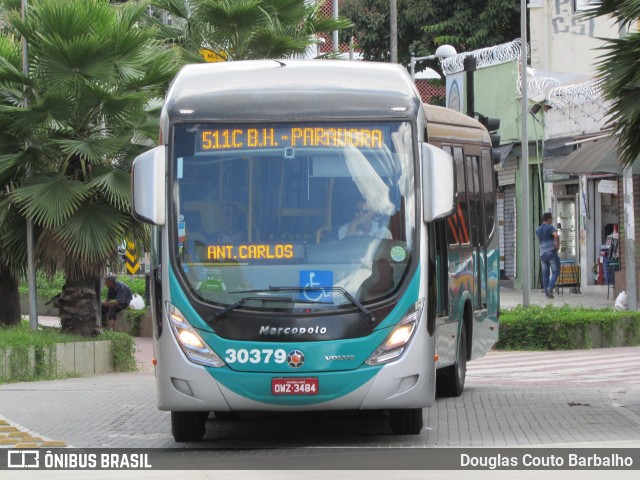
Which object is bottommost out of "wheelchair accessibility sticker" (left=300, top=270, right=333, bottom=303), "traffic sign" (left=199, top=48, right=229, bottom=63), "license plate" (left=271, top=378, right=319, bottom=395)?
"license plate" (left=271, top=378, right=319, bottom=395)

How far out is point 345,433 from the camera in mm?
13078

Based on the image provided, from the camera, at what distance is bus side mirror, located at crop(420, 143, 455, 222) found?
1171 centimetres

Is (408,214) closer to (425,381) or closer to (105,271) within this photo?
(425,381)

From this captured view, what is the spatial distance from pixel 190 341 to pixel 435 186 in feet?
7.55

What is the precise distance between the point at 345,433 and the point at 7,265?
28.7 ft

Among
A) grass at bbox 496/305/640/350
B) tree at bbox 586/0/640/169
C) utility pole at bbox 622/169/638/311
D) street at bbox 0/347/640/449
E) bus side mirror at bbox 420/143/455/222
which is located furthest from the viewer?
utility pole at bbox 622/169/638/311

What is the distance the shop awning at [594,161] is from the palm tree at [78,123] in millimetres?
9750

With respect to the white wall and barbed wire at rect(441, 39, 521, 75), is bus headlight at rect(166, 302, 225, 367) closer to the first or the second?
barbed wire at rect(441, 39, 521, 75)

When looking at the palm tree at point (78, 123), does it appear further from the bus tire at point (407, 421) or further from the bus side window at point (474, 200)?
the bus tire at point (407, 421)

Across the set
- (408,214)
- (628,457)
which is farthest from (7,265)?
(628,457)

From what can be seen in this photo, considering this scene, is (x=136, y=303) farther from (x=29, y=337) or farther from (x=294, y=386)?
(x=294, y=386)

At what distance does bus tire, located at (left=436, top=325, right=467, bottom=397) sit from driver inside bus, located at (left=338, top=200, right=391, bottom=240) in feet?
14.5

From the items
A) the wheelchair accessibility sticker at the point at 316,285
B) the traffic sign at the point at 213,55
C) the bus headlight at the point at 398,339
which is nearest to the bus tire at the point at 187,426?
the wheelchair accessibility sticker at the point at 316,285

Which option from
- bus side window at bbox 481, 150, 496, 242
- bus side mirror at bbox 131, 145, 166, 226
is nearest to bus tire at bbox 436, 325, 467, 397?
bus side window at bbox 481, 150, 496, 242
